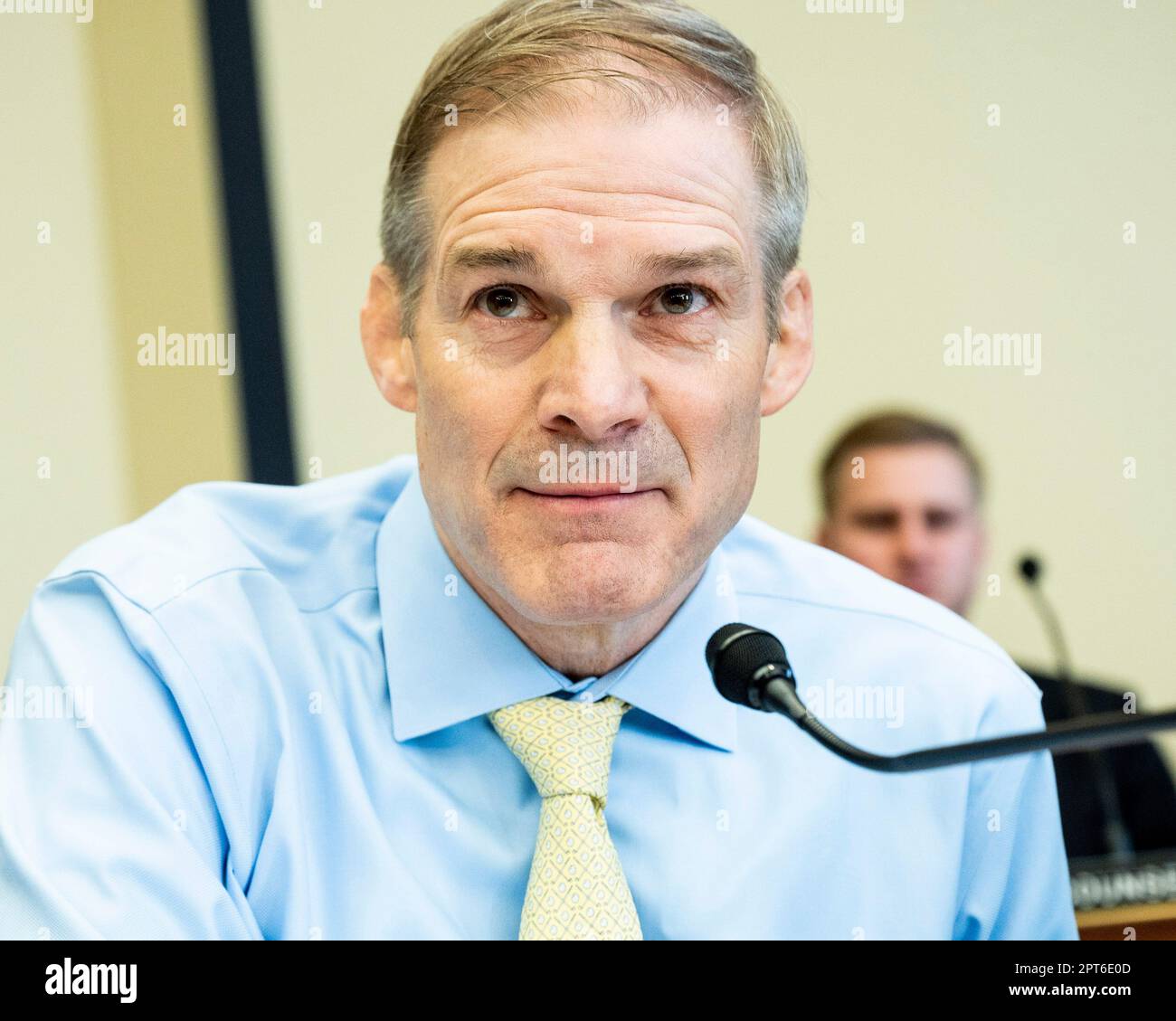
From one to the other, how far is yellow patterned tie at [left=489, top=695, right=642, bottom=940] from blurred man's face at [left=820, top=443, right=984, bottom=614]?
1586mm

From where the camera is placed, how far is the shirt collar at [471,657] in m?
1.13

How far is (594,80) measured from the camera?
110 centimetres

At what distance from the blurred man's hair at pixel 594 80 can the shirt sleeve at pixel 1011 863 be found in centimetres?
50

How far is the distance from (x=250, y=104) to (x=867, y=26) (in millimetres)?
1180

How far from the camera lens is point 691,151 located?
113cm

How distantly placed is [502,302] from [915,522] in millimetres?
1761

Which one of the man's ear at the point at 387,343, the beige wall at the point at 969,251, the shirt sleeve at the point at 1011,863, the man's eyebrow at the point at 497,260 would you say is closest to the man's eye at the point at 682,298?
the man's eyebrow at the point at 497,260

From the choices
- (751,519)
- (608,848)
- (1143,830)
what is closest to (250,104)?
(751,519)

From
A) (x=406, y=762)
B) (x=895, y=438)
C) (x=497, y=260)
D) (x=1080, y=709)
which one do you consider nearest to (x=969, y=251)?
(x=895, y=438)

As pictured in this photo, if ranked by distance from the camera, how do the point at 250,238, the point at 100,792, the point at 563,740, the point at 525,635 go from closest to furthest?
the point at 100,792
the point at 563,740
the point at 525,635
the point at 250,238

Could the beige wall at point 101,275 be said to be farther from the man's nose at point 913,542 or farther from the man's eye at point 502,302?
the man's nose at point 913,542

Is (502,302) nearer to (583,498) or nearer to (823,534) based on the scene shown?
(583,498)

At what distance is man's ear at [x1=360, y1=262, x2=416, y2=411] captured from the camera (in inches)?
50.1

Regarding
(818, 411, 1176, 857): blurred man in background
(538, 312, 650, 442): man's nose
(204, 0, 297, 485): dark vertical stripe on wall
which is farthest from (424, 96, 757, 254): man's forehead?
(818, 411, 1176, 857): blurred man in background
